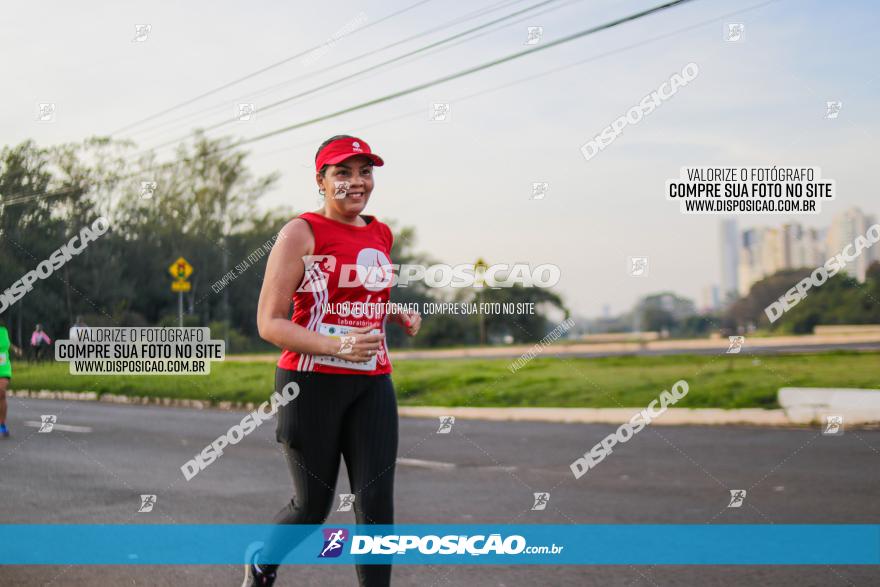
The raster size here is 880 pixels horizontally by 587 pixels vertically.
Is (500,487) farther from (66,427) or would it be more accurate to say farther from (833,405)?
(66,427)

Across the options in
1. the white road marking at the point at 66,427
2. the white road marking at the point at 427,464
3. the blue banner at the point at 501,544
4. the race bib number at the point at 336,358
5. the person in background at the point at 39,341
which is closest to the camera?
the race bib number at the point at 336,358

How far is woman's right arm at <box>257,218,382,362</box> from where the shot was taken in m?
3.26

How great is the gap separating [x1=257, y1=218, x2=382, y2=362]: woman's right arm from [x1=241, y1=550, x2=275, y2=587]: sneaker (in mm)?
920

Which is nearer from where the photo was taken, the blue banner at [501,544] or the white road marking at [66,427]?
the blue banner at [501,544]

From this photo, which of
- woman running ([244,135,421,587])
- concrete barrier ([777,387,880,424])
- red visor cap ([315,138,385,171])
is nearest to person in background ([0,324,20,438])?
woman running ([244,135,421,587])

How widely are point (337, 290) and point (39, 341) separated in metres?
10.3

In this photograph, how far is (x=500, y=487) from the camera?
767 centimetres

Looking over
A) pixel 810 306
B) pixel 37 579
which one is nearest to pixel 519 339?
pixel 810 306

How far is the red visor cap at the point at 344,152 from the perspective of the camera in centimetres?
344

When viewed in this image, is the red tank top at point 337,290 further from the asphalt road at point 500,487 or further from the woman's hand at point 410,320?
the asphalt road at point 500,487

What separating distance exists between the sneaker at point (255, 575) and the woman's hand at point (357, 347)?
96cm

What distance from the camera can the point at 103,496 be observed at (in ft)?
24.2

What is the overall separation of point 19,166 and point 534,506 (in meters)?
15.4

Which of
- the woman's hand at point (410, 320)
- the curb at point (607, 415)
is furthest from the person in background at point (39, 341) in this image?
the woman's hand at point (410, 320)
